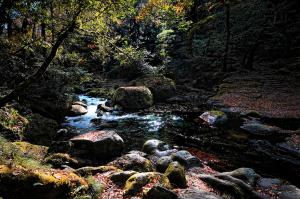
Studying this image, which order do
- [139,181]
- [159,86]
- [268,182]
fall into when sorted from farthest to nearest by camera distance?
[159,86]
[268,182]
[139,181]

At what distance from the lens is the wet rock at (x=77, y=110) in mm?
21800

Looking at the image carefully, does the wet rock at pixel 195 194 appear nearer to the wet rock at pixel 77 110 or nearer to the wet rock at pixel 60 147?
the wet rock at pixel 60 147

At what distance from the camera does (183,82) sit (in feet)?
108

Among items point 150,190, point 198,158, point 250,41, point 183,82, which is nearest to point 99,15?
point 150,190

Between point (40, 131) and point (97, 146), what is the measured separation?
4.05m

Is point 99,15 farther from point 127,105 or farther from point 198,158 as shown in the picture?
point 127,105

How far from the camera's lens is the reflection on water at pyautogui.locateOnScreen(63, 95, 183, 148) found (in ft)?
57.0

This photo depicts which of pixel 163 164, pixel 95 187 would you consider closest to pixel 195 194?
pixel 95 187

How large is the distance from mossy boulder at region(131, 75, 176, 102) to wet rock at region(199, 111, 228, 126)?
6849 millimetres

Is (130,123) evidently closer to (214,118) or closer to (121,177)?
(214,118)

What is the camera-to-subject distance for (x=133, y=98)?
24312mm

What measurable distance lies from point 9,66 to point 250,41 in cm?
3263

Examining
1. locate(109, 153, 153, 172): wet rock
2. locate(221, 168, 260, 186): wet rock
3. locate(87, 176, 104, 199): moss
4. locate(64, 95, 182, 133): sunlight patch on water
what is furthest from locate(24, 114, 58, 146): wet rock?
locate(221, 168, 260, 186): wet rock

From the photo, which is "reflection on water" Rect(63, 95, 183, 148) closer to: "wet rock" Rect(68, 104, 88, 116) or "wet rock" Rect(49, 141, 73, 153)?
"wet rock" Rect(68, 104, 88, 116)
